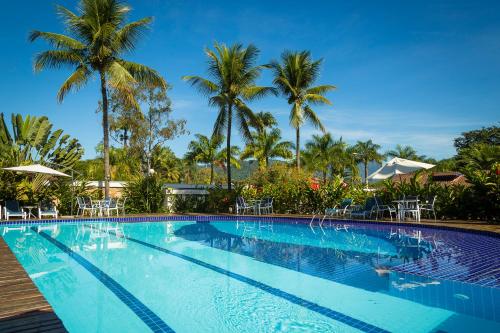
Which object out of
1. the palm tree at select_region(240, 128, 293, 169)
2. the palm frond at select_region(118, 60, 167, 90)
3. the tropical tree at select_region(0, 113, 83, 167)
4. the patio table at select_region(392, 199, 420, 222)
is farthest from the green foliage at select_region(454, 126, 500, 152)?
the tropical tree at select_region(0, 113, 83, 167)

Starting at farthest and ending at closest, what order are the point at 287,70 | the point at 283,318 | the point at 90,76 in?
the point at 287,70 < the point at 90,76 < the point at 283,318

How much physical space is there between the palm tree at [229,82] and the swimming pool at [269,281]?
930 centimetres

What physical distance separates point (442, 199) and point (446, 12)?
25.4ft

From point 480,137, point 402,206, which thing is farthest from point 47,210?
point 480,137

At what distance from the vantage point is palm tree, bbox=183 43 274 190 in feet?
61.8

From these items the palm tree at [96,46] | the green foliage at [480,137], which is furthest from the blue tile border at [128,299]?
the green foliage at [480,137]

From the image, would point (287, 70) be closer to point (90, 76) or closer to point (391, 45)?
point (391, 45)

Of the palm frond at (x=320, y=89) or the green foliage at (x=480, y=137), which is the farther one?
the green foliage at (x=480, y=137)

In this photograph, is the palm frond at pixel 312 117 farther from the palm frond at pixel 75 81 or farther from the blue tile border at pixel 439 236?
the palm frond at pixel 75 81

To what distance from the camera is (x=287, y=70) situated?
22438 mm

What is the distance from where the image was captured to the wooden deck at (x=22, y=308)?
3092 mm

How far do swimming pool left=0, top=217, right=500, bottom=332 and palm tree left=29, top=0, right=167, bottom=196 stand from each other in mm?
7018

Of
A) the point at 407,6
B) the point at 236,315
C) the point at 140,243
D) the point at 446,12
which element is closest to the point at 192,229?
the point at 140,243

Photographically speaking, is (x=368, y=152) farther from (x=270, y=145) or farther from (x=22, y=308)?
(x=22, y=308)
